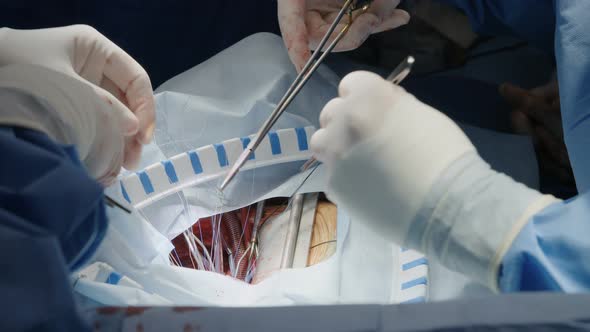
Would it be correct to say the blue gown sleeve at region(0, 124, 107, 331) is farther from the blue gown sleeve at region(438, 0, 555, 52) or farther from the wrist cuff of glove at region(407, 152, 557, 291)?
the blue gown sleeve at region(438, 0, 555, 52)

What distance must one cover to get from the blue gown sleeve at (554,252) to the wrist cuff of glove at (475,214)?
14 mm

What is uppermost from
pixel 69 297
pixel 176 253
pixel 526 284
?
pixel 69 297

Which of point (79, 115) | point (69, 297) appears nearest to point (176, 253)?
point (79, 115)

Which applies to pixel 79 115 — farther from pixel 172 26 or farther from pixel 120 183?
pixel 172 26

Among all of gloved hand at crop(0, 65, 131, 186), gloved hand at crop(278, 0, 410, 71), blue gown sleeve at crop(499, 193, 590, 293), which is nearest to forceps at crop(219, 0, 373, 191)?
Result: gloved hand at crop(278, 0, 410, 71)

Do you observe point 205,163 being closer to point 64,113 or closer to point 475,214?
point 64,113

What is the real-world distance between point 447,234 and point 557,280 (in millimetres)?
156

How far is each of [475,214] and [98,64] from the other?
0.86 metres

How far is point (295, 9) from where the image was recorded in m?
1.40

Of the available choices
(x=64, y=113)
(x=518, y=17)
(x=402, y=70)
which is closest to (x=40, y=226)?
(x=64, y=113)

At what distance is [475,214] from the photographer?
79 cm

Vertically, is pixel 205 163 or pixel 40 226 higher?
pixel 40 226

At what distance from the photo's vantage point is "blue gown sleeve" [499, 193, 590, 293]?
758mm

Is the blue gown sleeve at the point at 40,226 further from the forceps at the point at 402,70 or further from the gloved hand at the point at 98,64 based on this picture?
the forceps at the point at 402,70
